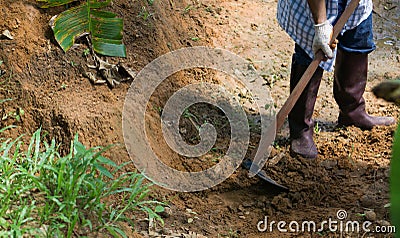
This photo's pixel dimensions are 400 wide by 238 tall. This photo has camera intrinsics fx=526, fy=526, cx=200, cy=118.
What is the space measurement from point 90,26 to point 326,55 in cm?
147

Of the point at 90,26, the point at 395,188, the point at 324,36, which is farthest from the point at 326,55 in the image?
the point at 395,188

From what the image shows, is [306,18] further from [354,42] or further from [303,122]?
[303,122]

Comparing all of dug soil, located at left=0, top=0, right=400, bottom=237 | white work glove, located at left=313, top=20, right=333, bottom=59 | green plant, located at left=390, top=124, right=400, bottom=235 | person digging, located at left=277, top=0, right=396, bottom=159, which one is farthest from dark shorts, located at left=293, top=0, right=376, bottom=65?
green plant, located at left=390, top=124, right=400, bottom=235

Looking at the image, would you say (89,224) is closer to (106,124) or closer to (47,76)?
(106,124)

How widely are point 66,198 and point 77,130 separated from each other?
2.26ft

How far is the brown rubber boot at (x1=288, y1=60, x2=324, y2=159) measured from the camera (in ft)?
10.8

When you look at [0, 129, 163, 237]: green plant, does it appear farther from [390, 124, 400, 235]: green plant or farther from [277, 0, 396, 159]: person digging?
[390, 124, 400, 235]: green plant

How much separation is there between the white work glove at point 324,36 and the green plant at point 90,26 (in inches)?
48.6

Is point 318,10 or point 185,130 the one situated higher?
point 318,10

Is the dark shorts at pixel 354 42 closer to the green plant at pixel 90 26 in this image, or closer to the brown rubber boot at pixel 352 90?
the brown rubber boot at pixel 352 90

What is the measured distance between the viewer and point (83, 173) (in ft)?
7.86

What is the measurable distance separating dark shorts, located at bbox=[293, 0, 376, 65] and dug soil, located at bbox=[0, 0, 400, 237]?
0.61 m

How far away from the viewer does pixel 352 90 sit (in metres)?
3.49

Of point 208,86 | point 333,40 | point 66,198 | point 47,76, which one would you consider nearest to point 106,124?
point 47,76
